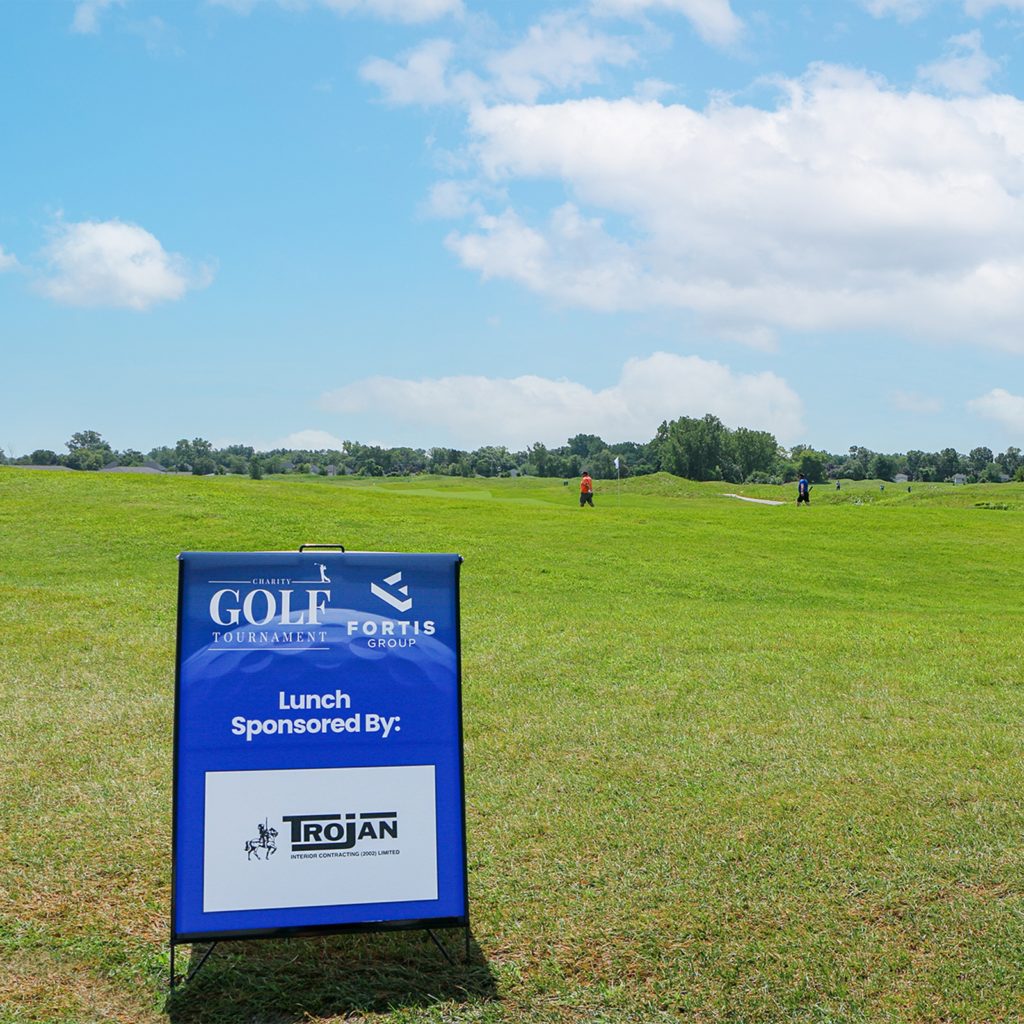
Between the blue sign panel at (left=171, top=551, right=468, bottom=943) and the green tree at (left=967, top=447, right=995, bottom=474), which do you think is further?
the green tree at (left=967, top=447, right=995, bottom=474)

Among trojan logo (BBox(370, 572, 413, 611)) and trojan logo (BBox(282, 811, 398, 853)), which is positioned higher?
trojan logo (BBox(370, 572, 413, 611))

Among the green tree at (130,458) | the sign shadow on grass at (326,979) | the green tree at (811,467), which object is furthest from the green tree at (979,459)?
the sign shadow on grass at (326,979)

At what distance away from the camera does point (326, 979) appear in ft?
15.5

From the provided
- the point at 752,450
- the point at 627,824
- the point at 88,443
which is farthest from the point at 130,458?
the point at 627,824

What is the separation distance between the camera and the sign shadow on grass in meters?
4.50

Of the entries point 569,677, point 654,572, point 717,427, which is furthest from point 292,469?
point 569,677

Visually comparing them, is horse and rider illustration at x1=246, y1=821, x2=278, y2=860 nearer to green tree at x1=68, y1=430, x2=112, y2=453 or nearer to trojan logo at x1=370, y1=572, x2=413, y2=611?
trojan logo at x1=370, y1=572, x2=413, y2=611

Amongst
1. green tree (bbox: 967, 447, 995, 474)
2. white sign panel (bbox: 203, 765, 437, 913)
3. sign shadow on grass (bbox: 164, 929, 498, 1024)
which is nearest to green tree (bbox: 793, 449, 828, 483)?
green tree (bbox: 967, 447, 995, 474)

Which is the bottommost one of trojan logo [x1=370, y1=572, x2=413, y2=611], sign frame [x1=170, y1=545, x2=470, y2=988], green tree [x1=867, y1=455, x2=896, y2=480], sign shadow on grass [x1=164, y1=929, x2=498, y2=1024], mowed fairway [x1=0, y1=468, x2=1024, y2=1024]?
sign shadow on grass [x1=164, y1=929, x2=498, y2=1024]

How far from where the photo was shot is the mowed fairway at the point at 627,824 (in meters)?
4.66

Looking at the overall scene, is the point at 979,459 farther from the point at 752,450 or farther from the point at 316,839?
the point at 316,839

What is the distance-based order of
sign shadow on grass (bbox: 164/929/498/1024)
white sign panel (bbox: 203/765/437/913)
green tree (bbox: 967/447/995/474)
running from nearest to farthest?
sign shadow on grass (bbox: 164/929/498/1024), white sign panel (bbox: 203/765/437/913), green tree (bbox: 967/447/995/474)

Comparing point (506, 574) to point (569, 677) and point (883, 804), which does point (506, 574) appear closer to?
point (569, 677)

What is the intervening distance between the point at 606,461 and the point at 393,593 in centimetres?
13872
